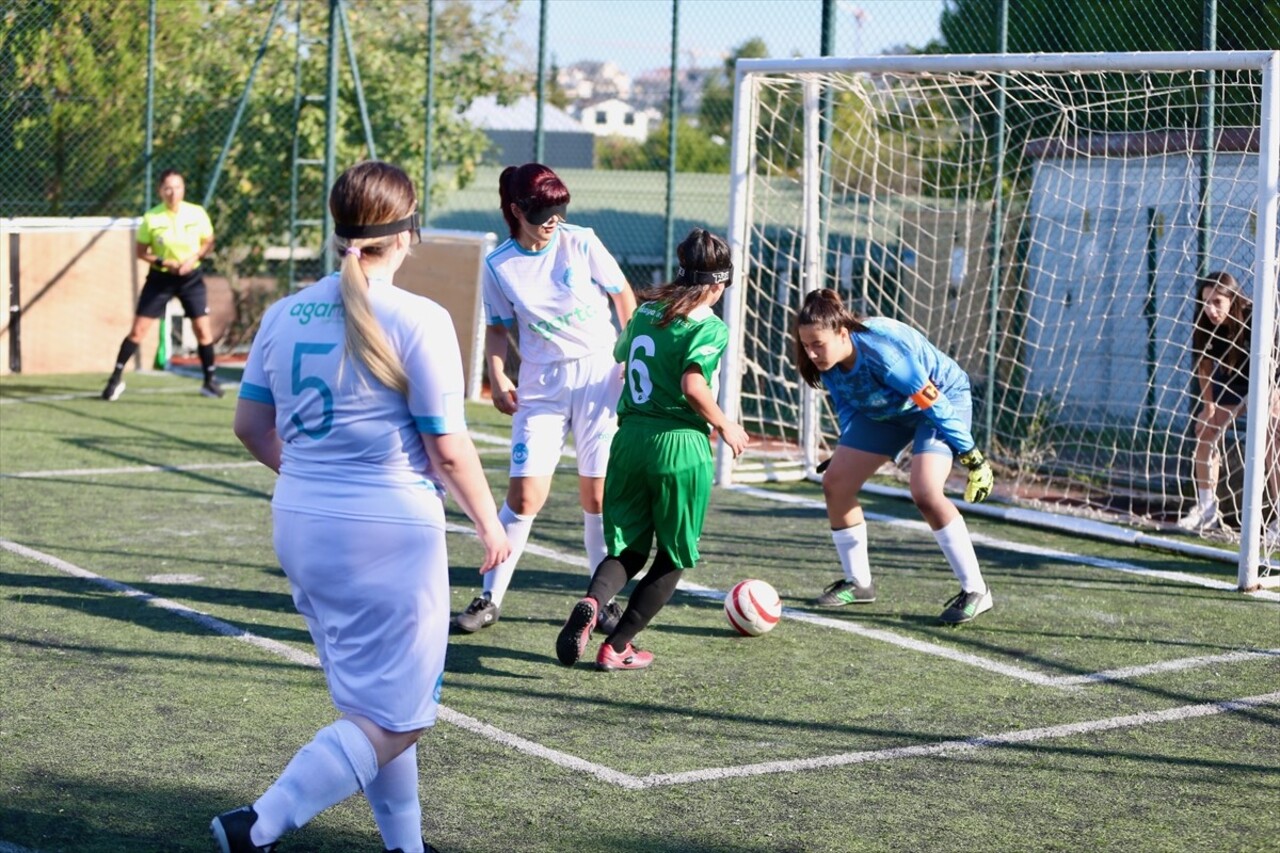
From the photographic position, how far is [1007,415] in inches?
482

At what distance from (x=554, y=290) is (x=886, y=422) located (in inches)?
65.3

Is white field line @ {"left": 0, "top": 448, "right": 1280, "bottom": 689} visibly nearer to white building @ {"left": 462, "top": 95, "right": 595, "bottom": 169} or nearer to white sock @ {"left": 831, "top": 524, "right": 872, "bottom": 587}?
white sock @ {"left": 831, "top": 524, "right": 872, "bottom": 587}

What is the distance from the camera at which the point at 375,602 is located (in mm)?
3701

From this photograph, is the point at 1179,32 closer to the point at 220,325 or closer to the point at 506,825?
the point at 506,825

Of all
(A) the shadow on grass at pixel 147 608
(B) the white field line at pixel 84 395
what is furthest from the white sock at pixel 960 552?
(B) the white field line at pixel 84 395

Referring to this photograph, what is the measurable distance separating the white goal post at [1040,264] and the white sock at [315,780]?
666 centimetres

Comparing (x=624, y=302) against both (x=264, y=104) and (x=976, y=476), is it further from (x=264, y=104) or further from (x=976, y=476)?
(x=264, y=104)

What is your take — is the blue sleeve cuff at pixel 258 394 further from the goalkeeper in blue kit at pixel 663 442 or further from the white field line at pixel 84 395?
the white field line at pixel 84 395

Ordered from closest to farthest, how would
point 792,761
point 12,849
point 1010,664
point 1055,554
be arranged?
point 12,849 → point 792,761 → point 1010,664 → point 1055,554

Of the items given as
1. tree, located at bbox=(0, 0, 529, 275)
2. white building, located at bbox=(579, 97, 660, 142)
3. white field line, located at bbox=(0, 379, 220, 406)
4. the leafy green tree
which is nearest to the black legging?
white field line, located at bbox=(0, 379, 220, 406)

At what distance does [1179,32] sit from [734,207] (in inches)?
136

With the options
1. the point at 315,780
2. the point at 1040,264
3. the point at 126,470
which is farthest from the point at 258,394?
the point at 1040,264

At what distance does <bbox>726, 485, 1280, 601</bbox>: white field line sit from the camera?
27.6 ft

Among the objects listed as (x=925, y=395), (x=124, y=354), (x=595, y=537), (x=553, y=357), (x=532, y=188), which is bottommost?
(x=595, y=537)
